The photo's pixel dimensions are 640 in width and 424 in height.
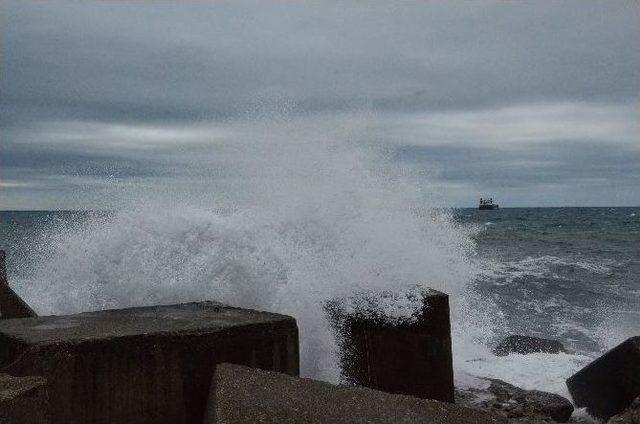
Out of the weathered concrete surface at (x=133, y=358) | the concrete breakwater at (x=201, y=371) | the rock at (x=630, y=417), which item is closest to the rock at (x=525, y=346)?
the concrete breakwater at (x=201, y=371)

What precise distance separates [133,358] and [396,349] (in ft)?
5.28

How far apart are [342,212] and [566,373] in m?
2.74

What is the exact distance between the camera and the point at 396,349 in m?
3.43

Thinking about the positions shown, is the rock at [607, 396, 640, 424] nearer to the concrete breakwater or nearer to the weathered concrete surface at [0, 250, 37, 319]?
the concrete breakwater

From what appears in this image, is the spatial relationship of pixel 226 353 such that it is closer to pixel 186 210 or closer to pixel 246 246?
pixel 246 246

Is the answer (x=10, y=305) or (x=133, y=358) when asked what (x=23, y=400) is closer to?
(x=133, y=358)

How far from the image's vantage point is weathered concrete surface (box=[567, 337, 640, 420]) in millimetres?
3818

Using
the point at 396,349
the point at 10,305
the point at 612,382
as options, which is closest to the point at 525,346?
the point at 612,382

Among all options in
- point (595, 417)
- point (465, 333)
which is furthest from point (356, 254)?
point (465, 333)

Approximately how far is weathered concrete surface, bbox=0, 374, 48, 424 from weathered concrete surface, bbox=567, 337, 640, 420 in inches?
136

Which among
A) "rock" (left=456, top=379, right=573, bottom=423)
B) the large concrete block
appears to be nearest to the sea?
the large concrete block

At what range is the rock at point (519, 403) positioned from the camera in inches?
153

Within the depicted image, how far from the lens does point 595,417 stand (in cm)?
412

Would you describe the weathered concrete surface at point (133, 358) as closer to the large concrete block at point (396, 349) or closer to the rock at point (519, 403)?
the large concrete block at point (396, 349)
